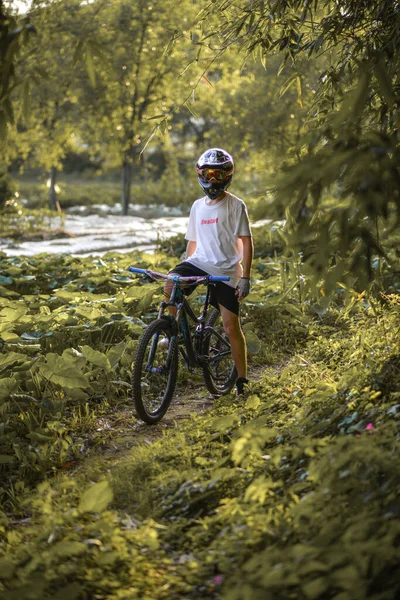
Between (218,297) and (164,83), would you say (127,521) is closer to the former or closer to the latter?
(218,297)

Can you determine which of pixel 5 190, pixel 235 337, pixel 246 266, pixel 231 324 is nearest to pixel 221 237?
pixel 246 266

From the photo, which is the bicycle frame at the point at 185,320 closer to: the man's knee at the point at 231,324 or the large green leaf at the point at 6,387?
the man's knee at the point at 231,324

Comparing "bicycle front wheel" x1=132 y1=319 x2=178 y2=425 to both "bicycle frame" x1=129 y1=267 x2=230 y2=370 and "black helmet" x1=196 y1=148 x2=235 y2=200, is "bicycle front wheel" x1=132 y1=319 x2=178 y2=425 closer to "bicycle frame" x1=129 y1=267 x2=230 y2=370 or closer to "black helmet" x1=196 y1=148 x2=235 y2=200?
"bicycle frame" x1=129 y1=267 x2=230 y2=370

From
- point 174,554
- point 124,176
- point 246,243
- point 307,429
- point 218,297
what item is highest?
point 124,176

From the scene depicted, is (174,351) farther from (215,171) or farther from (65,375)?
(215,171)

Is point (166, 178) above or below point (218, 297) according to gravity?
above

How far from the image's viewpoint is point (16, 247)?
46.6ft

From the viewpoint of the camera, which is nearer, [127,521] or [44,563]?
[44,563]

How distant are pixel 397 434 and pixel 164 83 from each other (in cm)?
1802

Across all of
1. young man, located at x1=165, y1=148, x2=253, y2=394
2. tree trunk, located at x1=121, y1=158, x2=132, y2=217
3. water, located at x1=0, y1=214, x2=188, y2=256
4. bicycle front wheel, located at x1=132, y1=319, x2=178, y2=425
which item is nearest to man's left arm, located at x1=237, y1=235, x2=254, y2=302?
young man, located at x1=165, y1=148, x2=253, y2=394

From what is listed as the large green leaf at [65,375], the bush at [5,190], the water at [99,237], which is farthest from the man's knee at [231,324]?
the bush at [5,190]

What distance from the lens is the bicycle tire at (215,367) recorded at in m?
5.47

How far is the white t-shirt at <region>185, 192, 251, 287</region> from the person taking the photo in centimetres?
512

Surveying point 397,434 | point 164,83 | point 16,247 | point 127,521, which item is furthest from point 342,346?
point 164,83
